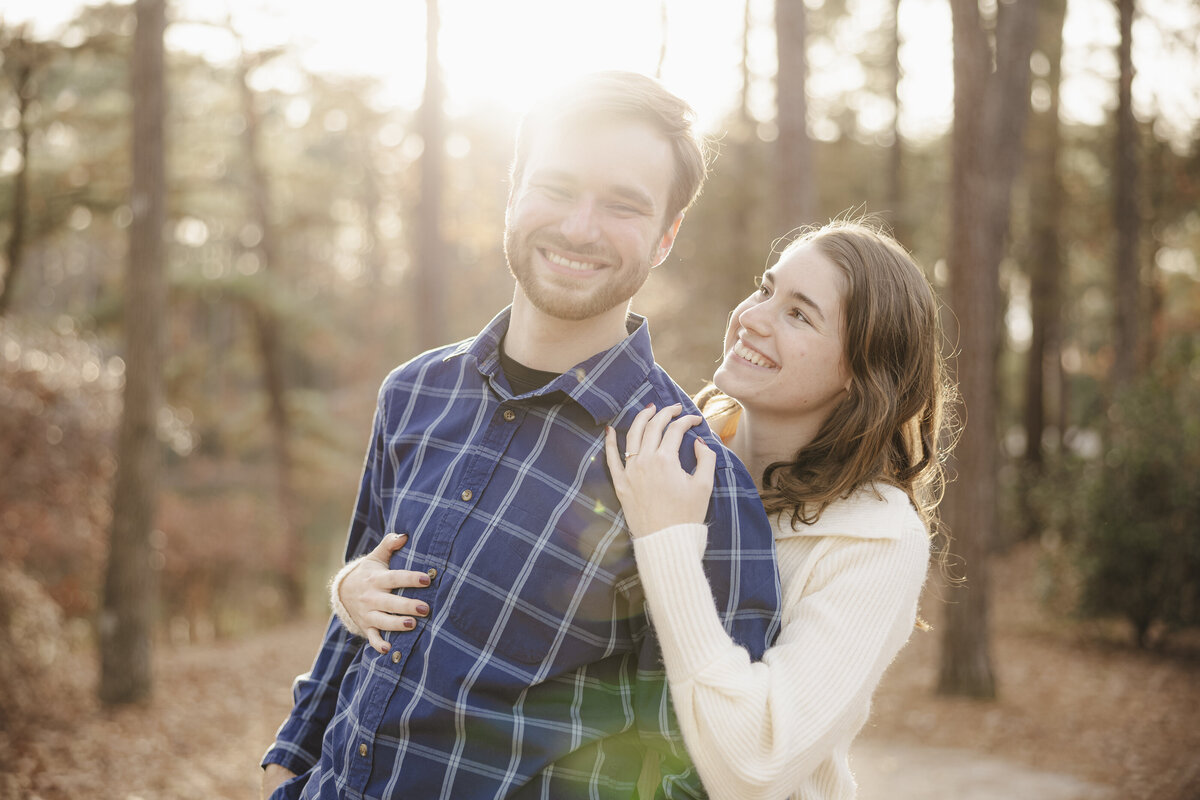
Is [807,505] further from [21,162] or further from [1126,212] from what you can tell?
[1126,212]

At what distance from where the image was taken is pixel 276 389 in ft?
56.7

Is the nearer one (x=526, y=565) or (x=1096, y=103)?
(x=526, y=565)

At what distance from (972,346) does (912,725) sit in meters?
3.22

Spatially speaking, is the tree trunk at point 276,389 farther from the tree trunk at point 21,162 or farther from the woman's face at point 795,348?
the woman's face at point 795,348

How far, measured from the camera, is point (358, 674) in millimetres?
2215

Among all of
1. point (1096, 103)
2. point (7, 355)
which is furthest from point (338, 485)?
point (1096, 103)

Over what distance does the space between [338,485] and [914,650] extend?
10.9m

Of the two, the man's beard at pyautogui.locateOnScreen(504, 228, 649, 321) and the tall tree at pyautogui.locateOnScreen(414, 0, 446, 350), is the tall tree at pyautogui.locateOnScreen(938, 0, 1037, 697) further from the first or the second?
the man's beard at pyautogui.locateOnScreen(504, 228, 649, 321)

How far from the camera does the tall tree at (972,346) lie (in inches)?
308

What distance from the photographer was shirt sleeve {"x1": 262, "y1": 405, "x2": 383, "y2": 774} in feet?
7.72

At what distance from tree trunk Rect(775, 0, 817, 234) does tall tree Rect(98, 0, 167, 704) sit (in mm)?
5214

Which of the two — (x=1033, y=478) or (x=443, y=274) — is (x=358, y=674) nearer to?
(x=443, y=274)

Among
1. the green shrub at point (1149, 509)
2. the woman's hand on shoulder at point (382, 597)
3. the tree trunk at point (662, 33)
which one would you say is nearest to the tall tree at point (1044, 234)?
the green shrub at point (1149, 509)

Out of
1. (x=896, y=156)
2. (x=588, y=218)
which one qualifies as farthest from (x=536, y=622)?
(x=896, y=156)
